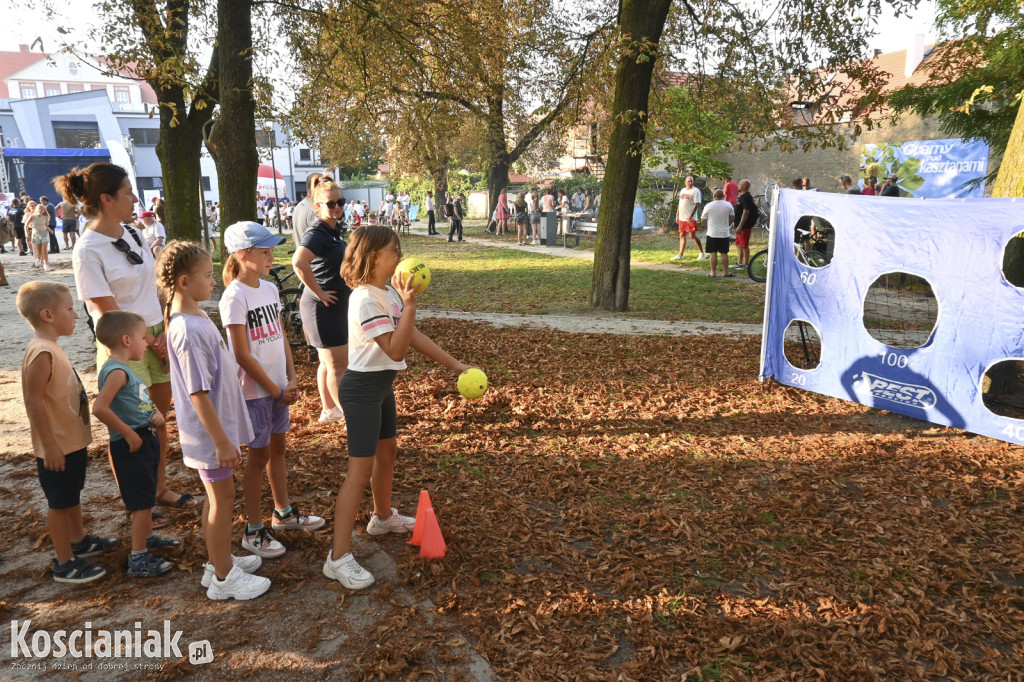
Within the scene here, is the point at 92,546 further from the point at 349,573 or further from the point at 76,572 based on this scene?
Result: the point at 349,573

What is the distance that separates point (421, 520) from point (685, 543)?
151 centimetres

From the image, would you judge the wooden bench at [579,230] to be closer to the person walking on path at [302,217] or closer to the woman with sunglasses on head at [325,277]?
the person walking on path at [302,217]

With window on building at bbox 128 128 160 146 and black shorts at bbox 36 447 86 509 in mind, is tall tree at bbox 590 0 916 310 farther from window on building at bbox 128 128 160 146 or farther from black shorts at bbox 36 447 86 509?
window on building at bbox 128 128 160 146

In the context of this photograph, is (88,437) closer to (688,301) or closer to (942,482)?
(942,482)

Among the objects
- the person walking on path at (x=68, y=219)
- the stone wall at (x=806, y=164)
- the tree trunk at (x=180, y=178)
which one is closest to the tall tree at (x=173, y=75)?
the tree trunk at (x=180, y=178)

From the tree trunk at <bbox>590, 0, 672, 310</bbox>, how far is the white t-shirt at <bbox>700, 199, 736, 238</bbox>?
15.1 ft

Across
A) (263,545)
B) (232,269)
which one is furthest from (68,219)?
(263,545)

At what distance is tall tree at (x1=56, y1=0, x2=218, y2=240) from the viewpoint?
9.98 metres

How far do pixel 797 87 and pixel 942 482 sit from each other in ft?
31.0

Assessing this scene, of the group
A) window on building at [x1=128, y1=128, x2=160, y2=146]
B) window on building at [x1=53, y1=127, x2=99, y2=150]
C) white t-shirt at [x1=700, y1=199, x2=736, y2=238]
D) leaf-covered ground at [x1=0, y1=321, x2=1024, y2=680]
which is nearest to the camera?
leaf-covered ground at [x1=0, y1=321, x2=1024, y2=680]

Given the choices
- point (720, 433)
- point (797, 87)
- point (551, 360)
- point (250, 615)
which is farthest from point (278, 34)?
point (250, 615)

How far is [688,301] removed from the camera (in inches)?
494

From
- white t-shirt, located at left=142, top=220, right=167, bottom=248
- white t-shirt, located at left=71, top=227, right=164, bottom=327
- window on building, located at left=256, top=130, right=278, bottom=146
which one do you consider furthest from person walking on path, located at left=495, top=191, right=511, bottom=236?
white t-shirt, located at left=71, top=227, right=164, bottom=327

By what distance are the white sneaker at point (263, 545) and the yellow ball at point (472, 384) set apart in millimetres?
1378
